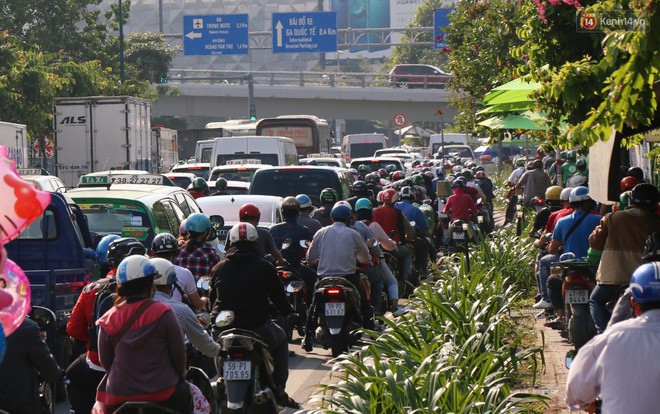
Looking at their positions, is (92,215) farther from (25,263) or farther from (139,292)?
(139,292)

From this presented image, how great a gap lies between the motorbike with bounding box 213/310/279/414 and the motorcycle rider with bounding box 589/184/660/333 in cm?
271

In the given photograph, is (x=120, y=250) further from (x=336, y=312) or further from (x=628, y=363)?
(x=628, y=363)

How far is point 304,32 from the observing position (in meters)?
59.7

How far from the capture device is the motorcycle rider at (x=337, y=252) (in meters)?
13.1

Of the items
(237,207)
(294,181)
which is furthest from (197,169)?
(237,207)

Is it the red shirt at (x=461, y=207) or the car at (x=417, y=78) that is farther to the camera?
the car at (x=417, y=78)

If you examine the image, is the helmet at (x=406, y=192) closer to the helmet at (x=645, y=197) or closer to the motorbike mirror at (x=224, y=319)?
the helmet at (x=645, y=197)

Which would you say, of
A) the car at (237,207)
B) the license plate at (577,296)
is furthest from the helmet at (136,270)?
the car at (237,207)

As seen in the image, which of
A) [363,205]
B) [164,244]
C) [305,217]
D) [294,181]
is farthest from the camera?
[294,181]

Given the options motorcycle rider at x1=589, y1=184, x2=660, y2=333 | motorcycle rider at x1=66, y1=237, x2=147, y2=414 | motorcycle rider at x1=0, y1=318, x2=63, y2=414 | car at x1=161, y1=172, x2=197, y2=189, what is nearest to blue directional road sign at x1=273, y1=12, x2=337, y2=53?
car at x1=161, y1=172, x2=197, y2=189

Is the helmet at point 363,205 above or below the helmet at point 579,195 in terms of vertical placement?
below

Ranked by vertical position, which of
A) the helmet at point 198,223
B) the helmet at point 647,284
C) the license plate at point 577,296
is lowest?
the license plate at point 577,296

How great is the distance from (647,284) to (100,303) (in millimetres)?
3707

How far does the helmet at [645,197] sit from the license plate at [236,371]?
3.37 m
